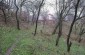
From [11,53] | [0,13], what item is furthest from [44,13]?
[11,53]

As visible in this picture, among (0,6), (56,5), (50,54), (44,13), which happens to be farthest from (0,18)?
(44,13)

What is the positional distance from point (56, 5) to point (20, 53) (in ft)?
69.7

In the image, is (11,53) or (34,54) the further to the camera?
(34,54)

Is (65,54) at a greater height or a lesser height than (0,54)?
lesser

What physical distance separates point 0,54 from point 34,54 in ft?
13.3

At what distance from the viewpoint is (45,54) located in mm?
18797

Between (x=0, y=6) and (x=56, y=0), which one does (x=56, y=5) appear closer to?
(x=56, y=0)

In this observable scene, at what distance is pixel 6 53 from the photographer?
1602 centimetres

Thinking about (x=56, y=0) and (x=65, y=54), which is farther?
(x=56, y=0)

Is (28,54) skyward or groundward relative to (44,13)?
groundward

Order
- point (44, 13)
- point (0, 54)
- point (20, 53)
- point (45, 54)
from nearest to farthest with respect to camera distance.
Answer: point (0, 54)
point (20, 53)
point (45, 54)
point (44, 13)

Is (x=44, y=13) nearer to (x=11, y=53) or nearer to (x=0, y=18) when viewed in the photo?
(x=0, y=18)

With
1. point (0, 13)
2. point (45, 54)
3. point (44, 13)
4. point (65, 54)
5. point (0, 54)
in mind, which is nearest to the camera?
point (0, 54)

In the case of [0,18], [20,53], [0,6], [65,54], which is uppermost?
[0,6]
